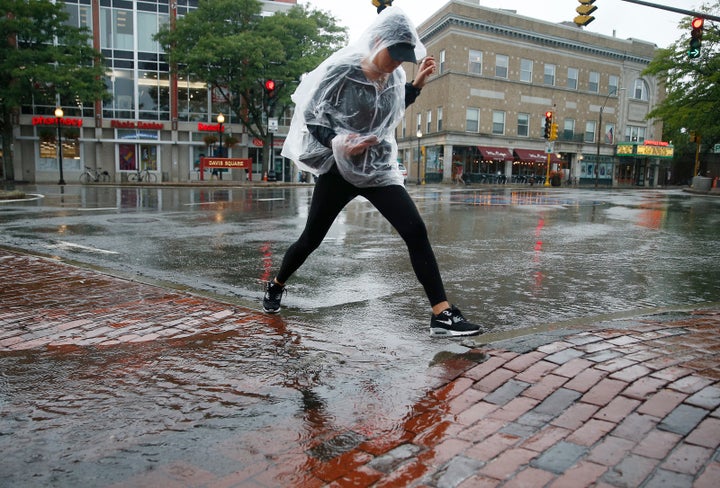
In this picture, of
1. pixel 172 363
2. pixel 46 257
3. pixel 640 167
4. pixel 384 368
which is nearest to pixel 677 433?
pixel 384 368

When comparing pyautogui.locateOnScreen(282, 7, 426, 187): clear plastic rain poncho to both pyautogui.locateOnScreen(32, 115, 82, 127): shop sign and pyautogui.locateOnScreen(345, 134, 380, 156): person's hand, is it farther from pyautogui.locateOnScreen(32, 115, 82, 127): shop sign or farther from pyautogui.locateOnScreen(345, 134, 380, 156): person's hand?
pyautogui.locateOnScreen(32, 115, 82, 127): shop sign

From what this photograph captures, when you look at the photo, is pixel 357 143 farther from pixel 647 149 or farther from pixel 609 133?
pixel 647 149

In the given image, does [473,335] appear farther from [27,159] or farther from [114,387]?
[27,159]

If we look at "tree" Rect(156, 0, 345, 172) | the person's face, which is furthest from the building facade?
the person's face

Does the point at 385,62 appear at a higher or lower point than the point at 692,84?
lower

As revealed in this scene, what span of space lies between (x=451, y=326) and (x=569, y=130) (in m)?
51.3

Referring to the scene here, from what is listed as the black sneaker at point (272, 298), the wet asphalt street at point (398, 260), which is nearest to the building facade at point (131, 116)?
the wet asphalt street at point (398, 260)

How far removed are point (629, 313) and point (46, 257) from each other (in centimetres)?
602

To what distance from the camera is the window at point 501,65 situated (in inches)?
1802

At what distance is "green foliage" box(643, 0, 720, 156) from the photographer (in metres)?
29.5

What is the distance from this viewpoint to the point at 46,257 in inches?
241

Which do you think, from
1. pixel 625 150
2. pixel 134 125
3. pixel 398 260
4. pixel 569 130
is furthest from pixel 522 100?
pixel 398 260

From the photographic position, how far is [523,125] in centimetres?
4731

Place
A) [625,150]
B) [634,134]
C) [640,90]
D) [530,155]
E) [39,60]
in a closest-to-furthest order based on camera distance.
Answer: [39,60] → [530,155] → [625,150] → [640,90] → [634,134]
